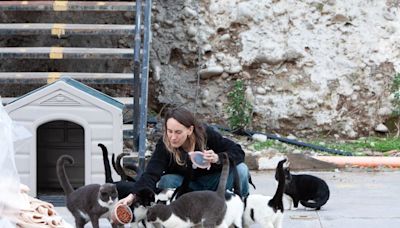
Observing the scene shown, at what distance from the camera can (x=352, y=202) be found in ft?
25.5

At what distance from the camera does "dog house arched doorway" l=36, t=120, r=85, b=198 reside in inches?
314

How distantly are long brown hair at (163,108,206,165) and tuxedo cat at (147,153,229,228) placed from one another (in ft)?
1.11

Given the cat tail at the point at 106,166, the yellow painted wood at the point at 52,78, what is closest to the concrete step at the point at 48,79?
the yellow painted wood at the point at 52,78

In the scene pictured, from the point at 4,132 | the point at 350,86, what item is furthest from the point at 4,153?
the point at 350,86

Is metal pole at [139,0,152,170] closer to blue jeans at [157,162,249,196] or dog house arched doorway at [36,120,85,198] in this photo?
dog house arched doorway at [36,120,85,198]

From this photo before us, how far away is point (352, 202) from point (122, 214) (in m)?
2.52

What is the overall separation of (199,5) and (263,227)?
512 centimetres

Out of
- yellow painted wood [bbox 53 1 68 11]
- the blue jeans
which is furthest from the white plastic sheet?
yellow painted wood [bbox 53 1 68 11]

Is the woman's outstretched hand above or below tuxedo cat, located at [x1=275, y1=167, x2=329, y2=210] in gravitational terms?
above

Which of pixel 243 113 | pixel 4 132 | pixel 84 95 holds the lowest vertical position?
pixel 243 113

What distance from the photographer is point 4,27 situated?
383 inches

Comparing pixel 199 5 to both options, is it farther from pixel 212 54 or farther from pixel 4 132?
pixel 4 132

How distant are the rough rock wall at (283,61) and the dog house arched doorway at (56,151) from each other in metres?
2.90

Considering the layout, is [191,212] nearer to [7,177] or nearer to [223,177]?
[223,177]
